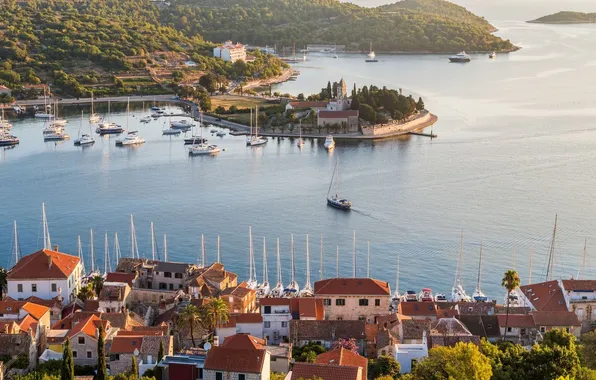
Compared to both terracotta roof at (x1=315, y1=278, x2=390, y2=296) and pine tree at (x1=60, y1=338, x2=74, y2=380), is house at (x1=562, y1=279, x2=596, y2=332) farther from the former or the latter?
pine tree at (x1=60, y1=338, x2=74, y2=380)

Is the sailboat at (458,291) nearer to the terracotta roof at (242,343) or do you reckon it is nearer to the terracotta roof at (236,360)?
the terracotta roof at (242,343)

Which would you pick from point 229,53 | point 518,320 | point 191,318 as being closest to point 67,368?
point 191,318

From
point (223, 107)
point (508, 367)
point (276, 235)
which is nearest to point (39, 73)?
point (223, 107)

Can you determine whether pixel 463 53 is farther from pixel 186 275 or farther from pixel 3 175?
pixel 186 275

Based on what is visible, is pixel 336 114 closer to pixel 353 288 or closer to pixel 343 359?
pixel 353 288

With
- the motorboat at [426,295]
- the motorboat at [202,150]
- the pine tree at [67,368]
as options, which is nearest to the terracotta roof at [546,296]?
the motorboat at [426,295]

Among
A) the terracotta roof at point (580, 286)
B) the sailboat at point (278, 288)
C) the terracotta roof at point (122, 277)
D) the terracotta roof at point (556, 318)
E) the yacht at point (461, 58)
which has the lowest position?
the sailboat at point (278, 288)
